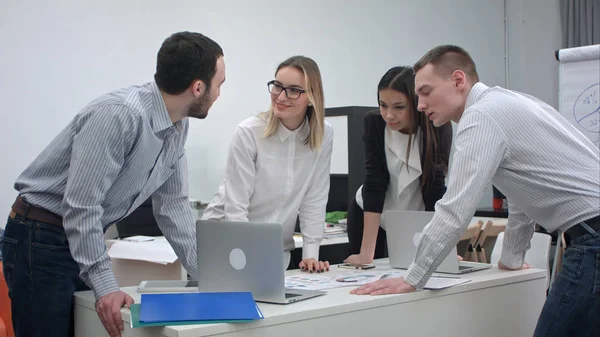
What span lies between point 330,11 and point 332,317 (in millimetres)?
3867

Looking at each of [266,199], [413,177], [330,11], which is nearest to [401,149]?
[413,177]

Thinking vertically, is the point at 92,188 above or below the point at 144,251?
above

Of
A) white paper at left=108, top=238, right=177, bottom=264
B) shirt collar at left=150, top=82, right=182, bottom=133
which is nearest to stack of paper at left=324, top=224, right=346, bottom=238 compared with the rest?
white paper at left=108, top=238, right=177, bottom=264

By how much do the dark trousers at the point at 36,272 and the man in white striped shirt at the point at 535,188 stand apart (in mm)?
864

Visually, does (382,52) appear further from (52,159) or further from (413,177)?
(52,159)

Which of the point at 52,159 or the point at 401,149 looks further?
the point at 401,149

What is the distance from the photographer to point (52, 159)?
179cm

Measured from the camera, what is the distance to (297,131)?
2562 mm

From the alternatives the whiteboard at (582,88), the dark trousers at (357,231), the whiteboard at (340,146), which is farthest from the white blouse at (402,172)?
the whiteboard at (582,88)

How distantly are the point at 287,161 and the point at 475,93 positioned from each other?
0.83 metres

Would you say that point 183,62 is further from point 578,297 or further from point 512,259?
point 512,259

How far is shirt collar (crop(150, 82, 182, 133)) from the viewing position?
1.85 meters

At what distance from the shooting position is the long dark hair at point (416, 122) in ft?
8.22

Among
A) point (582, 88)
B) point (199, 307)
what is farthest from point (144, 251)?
point (582, 88)
